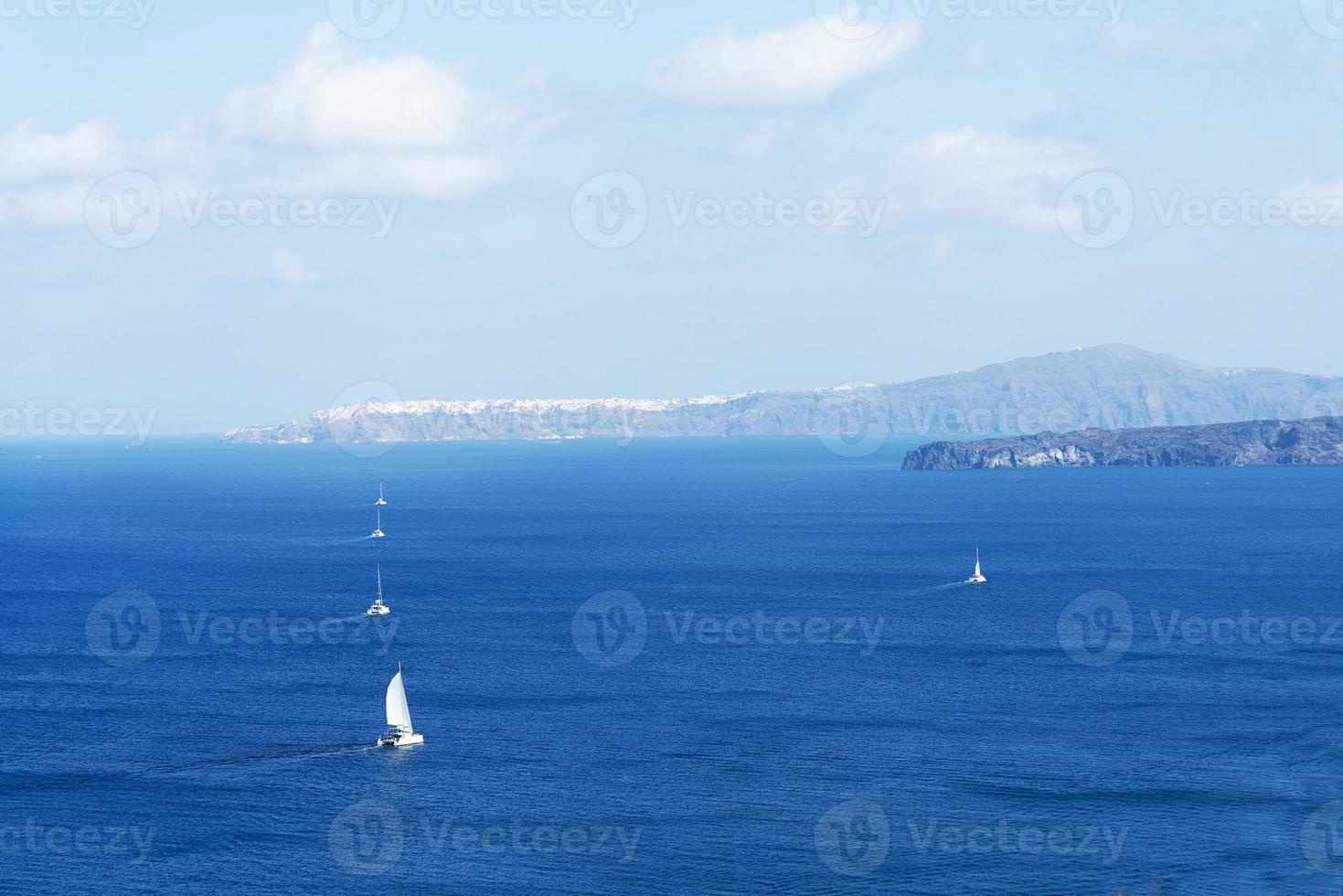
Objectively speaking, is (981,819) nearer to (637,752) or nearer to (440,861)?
(637,752)

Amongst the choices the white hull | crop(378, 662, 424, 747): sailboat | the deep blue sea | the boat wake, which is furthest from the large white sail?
the boat wake

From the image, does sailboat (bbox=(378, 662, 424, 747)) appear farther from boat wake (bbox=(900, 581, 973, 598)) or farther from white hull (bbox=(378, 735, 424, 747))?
boat wake (bbox=(900, 581, 973, 598))

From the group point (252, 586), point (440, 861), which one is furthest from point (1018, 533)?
point (440, 861)

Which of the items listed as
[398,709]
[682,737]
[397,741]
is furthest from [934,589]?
[397,741]

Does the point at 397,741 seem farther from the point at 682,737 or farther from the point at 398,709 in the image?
the point at 682,737

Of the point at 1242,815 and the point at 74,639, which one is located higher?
the point at 74,639
